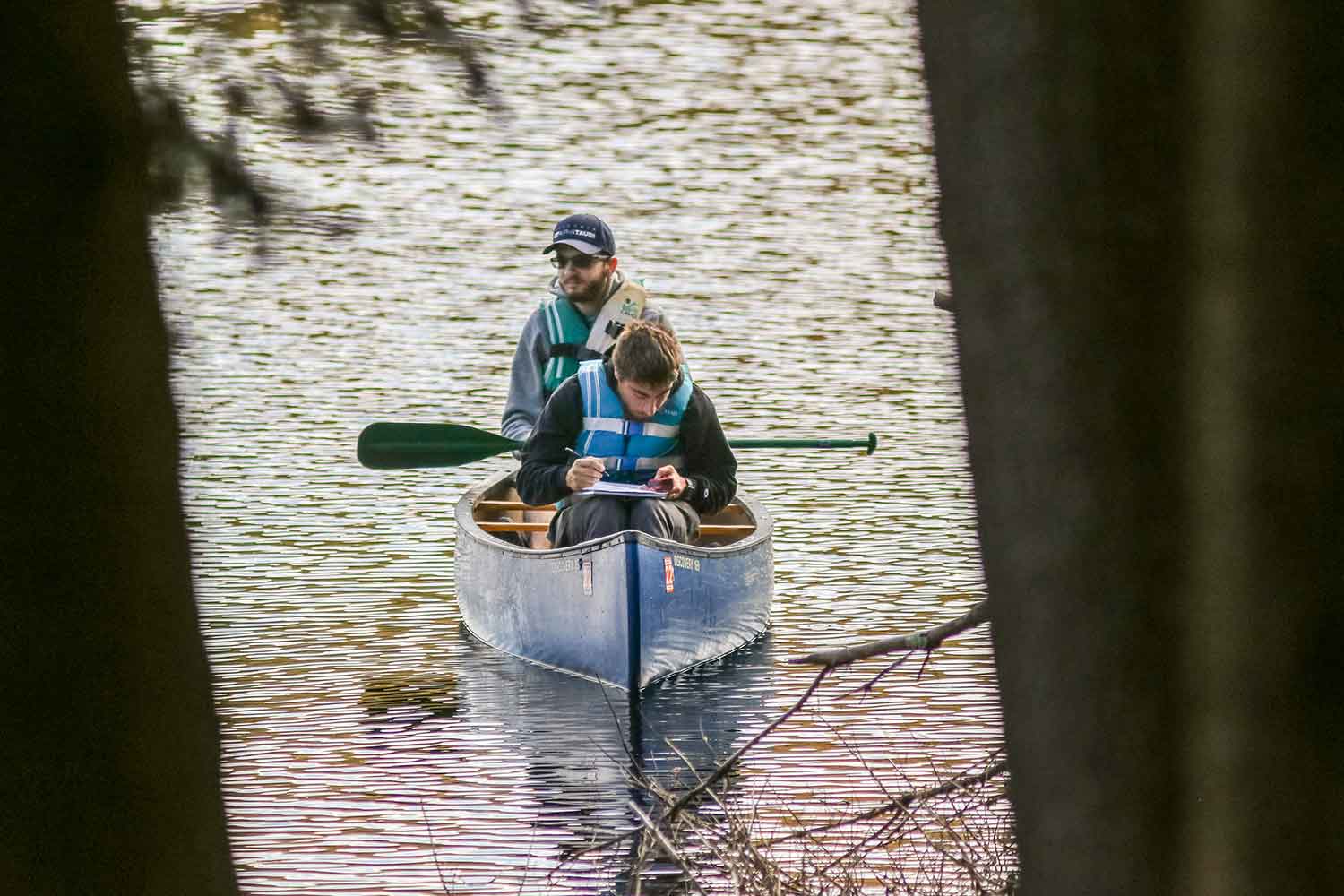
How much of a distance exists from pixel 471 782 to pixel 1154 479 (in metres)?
4.74

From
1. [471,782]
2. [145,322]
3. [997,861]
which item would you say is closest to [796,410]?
[471,782]

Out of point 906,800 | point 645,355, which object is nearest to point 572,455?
point 645,355

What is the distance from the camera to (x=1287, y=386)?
1.48 m

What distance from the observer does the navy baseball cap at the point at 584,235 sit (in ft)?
25.5

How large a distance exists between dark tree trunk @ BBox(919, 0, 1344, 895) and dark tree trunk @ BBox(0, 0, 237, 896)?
948mm

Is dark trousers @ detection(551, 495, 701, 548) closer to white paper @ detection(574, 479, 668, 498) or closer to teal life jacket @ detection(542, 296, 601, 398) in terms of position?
white paper @ detection(574, 479, 668, 498)

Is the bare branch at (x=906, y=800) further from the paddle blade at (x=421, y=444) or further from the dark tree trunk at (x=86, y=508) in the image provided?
the paddle blade at (x=421, y=444)

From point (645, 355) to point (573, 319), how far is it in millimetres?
1579

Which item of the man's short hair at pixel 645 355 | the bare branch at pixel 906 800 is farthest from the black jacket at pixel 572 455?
the bare branch at pixel 906 800

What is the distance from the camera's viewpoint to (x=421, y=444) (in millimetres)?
8961

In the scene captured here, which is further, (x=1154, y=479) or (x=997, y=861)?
(x=997, y=861)

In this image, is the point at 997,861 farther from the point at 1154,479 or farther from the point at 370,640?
the point at 370,640

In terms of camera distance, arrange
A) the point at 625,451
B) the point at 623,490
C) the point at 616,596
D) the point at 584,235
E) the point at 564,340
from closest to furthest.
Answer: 1. the point at 623,490
2. the point at 625,451
3. the point at 616,596
4. the point at 584,235
5. the point at 564,340

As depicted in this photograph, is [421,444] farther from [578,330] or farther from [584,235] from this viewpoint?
[584,235]
